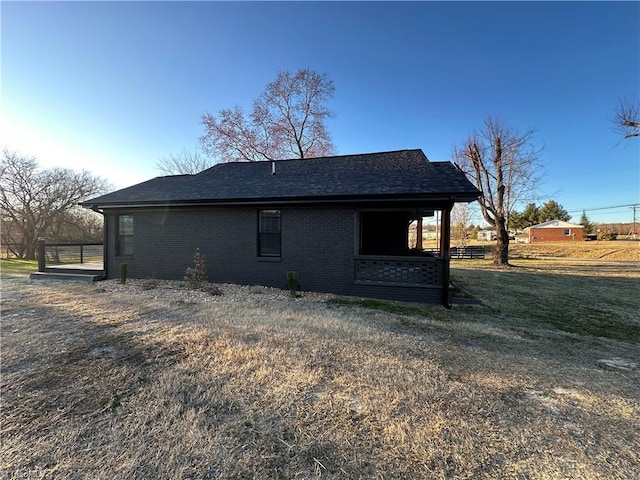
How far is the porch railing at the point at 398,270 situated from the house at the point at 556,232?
192 feet

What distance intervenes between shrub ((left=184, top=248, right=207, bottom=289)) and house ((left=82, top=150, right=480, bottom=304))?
337 mm

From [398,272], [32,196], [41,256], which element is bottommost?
[398,272]

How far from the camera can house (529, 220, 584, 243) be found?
165ft

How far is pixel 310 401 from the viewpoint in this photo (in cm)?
276

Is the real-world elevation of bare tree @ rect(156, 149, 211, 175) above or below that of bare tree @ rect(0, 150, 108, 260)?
above

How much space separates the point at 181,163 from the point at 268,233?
25.9m

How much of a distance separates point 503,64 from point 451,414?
15537 millimetres

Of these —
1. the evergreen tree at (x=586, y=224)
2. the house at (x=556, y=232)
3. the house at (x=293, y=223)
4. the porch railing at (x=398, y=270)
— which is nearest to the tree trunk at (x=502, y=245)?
the house at (x=293, y=223)

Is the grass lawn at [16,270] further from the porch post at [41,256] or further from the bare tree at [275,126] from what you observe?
the bare tree at [275,126]

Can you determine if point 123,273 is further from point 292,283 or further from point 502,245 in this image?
point 502,245

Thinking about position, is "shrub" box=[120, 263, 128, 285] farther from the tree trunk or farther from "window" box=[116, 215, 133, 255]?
the tree trunk

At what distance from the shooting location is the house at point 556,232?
50.4m

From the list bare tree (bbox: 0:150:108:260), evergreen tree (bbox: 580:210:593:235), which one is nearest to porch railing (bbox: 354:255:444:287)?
bare tree (bbox: 0:150:108:260)

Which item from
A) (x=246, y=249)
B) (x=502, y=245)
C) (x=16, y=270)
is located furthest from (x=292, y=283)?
(x=502, y=245)
